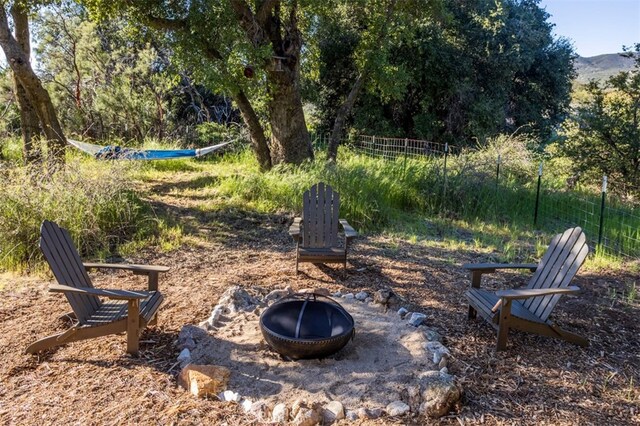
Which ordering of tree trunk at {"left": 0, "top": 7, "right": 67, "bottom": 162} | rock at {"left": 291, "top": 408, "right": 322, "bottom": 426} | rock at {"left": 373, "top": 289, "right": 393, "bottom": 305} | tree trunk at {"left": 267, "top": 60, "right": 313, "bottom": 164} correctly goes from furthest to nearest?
tree trunk at {"left": 267, "top": 60, "right": 313, "bottom": 164}, tree trunk at {"left": 0, "top": 7, "right": 67, "bottom": 162}, rock at {"left": 373, "top": 289, "right": 393, "bottom": 305}, rock at {"left": 291, "top": 408, "right": 322, "bottom": 426}

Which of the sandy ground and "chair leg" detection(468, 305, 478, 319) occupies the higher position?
"chair leg" detection(468, 305, 478, 319)

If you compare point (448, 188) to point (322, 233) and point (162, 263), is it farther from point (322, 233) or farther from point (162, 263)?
point (162, 263)

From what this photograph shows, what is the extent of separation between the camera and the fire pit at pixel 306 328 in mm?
2514

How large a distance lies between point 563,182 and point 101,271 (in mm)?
8257

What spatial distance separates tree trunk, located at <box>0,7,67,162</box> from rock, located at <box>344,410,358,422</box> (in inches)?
240

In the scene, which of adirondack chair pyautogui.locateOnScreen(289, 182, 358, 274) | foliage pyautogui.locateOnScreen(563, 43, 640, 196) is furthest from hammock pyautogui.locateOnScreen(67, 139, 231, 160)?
foliage pyautogui.locateOnScreen(563, 43, 640, 196)

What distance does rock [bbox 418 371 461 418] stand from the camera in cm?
215

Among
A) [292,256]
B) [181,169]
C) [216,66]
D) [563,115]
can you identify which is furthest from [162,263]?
[563,115]

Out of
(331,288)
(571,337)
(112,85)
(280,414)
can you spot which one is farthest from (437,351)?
(112,85)

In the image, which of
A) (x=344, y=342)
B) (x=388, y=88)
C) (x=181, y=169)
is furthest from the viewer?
(x=181, y=169)

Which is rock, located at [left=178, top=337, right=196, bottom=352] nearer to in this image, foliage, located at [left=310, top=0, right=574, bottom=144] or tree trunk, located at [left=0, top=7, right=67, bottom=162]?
tree trunk, located at [left=0, top=7, right=67, bottom=162]

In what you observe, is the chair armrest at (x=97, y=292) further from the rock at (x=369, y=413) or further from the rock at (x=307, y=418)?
the rock at (x=369, y=413)

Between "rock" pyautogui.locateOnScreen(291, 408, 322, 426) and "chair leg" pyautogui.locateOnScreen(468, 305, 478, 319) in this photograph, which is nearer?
"rock" pyautogui.locateOnScreen(291, 408, 322, 426)

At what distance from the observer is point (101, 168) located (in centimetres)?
551
